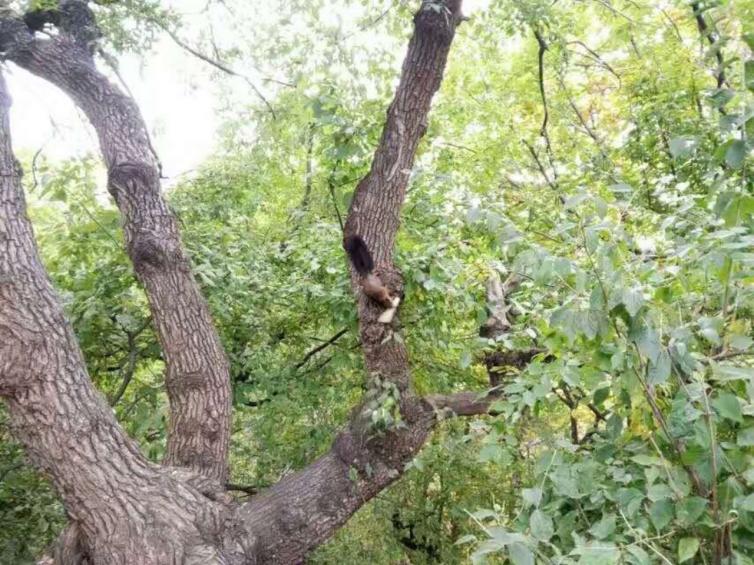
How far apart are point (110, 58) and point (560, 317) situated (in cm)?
398

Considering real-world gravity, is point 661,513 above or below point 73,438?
above

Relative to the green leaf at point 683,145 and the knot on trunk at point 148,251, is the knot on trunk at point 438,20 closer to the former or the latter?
the knot on trunk at point 148,251

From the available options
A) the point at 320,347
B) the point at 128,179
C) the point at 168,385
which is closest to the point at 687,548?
the point at 168,385

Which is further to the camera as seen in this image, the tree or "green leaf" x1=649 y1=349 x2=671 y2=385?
the tree

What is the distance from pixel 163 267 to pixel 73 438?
107 centimetres

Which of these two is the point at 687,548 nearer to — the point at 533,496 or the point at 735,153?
the point at 533,496

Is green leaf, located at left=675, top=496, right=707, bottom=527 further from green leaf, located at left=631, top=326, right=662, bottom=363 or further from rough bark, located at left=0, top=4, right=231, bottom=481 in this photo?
rough bark, located at left=0, top=4, right=231, bottom=481

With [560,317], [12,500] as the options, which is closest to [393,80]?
[560,317]

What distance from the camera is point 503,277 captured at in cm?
387

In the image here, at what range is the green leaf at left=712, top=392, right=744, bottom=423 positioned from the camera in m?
1.23

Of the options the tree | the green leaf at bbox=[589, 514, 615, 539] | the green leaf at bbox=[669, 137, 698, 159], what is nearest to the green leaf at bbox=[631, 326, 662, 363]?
the green leaf at bbox=[589, 514, 615, 539]

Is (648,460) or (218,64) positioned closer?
(648,460)

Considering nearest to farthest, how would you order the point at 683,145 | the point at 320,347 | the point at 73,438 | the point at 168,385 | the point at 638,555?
the point at 638,555
the point at 683,145
the point at 73,438
the point at 168,385
the point at 320,347

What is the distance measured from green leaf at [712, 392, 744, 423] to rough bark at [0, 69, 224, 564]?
2.20 m
